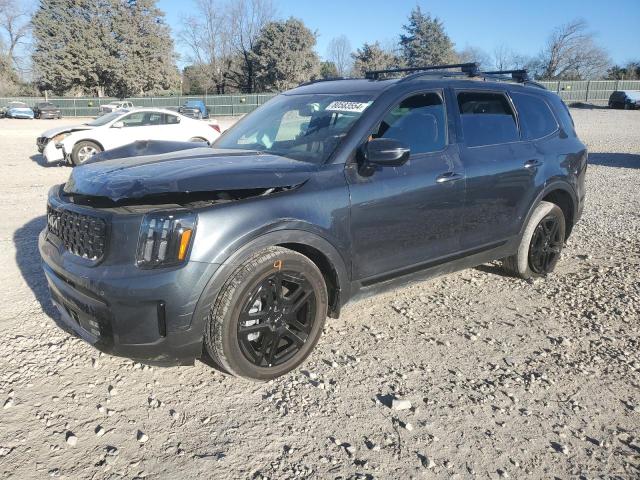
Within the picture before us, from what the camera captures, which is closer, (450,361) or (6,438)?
(6,438)

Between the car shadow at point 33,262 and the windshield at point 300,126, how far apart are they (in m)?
1.94

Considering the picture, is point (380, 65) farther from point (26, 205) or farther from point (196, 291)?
point (196, 291)

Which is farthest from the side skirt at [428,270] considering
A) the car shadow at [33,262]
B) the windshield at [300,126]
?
the car shadow at [33,262]

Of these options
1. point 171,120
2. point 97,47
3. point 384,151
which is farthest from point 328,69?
point 384,151

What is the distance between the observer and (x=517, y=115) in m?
4.70

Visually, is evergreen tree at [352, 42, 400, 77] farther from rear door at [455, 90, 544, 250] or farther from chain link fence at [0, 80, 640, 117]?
rear door at [455, 90, 544, 250]

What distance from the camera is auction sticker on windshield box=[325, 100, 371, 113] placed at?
3714 mm

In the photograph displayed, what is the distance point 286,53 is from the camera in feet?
191

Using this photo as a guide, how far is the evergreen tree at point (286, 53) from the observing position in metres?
57.8

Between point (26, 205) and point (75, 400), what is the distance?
6.12 meters

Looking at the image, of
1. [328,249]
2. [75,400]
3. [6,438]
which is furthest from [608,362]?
[6,438]

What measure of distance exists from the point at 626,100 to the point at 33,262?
49284 millimetres

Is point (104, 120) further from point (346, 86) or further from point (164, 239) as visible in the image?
point (164, 239)

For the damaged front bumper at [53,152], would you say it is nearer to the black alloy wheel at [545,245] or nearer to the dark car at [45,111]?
the black alloy wheel at [545,245]
